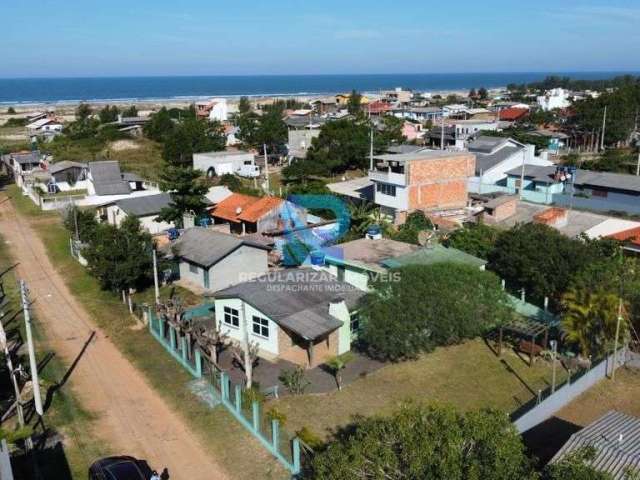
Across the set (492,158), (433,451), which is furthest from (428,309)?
(492,158)

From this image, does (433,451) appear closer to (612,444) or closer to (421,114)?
(612,444)

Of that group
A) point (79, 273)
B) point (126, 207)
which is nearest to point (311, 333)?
point (79, 273)

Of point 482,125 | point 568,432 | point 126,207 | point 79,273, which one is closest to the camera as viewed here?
point 568,432

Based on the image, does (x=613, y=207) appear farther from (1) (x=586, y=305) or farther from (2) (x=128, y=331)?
(2) (x=128, y=331)

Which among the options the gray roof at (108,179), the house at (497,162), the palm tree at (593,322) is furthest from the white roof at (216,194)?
the palm tree at (593,322)

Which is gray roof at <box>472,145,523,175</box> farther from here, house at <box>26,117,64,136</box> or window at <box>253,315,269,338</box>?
house at <box>26,117,64,136</box>

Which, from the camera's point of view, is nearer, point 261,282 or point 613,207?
point 261,282

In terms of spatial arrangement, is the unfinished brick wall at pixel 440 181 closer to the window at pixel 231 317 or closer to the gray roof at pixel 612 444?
the window at pixel 231 317

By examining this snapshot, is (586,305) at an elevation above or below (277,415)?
above
